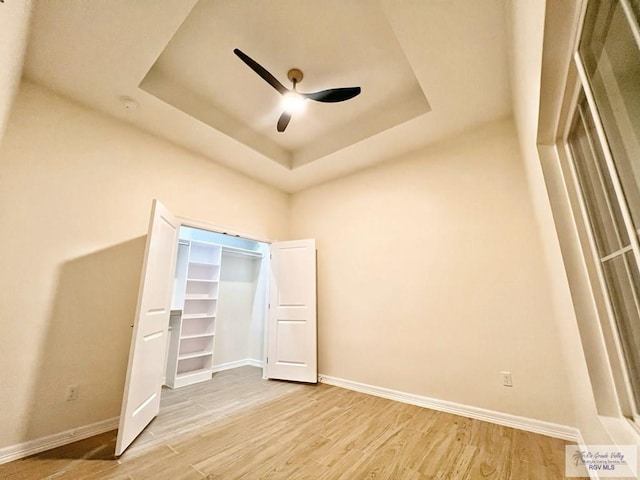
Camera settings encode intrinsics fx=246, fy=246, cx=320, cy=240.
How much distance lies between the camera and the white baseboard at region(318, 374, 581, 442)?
6.66 ft

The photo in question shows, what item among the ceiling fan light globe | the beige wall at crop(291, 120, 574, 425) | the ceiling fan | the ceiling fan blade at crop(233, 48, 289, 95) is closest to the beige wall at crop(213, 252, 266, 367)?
the beige wall at crop(291, 120, 574, 425)

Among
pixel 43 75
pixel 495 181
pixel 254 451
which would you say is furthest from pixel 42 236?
pixel 495 181

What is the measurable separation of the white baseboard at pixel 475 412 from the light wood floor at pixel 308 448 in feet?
0.29

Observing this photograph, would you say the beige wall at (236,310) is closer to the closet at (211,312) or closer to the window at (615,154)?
the closet at (211,312)

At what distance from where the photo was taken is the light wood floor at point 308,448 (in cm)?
164

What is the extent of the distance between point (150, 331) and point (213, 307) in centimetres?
203

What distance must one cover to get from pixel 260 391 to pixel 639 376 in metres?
3.31

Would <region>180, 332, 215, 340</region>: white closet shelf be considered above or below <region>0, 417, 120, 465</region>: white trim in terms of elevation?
above

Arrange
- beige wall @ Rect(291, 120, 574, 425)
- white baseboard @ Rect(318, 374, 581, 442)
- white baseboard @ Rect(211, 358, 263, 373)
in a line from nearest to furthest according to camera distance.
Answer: white baseboard @ Rect(318, 374, 581, 442)
beige wall @ Rect(291, 120, 574, 425)
white baseboard @ Rect(211, 358, 263, 373)

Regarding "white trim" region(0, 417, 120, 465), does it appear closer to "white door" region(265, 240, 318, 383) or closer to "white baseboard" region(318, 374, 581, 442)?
"white door" region(265, 240, 318, 383)

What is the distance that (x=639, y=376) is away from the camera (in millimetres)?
1053

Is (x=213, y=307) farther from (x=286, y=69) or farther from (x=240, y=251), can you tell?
(x=286, y=69)

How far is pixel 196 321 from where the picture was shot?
4.16 metres

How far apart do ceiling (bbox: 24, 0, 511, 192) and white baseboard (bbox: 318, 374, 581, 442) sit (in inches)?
116
